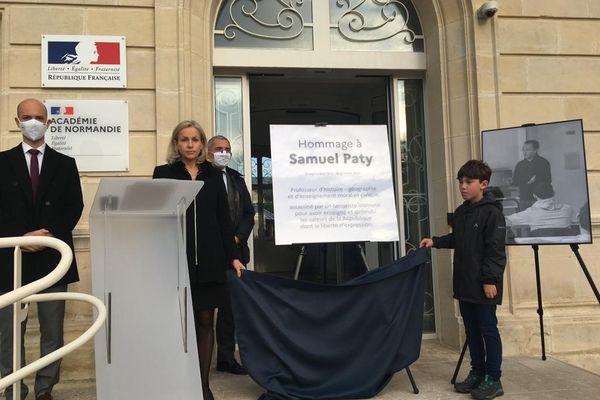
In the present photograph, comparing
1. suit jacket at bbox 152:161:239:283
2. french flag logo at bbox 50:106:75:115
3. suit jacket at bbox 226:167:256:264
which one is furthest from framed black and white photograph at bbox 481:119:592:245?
french flag logo at bbox 50:106:75:115

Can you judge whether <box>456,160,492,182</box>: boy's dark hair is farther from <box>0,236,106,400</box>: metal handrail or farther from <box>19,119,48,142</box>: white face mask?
<box>19,119,48,142</box>: white face mask

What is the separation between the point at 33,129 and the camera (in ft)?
12.6

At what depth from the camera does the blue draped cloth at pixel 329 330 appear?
12.5 ft

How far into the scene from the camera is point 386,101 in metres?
6.27

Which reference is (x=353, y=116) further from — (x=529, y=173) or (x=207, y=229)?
(x=207, y=229)

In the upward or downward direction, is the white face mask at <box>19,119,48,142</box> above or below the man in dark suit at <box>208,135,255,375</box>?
above

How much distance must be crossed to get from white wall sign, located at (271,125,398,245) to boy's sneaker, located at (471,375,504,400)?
1.26m

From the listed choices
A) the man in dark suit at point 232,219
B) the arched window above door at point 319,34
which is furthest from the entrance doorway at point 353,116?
the man in dark suit at point 232,219

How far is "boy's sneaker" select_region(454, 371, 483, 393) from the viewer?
13.3 ft

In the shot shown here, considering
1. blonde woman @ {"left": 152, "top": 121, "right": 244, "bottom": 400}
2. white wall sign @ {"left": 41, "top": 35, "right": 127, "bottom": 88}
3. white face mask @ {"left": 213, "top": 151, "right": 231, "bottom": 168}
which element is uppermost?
white wall sign @ {"left": 41, "top": 35, "right": 127, "bottom": 88}

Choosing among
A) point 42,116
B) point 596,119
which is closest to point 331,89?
point 596,119

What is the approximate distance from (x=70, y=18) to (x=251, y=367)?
3633 mm

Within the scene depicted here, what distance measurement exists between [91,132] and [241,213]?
164cm

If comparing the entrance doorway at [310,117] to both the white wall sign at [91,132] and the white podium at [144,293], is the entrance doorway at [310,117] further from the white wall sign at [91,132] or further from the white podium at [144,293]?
the white podium at [144,293]
